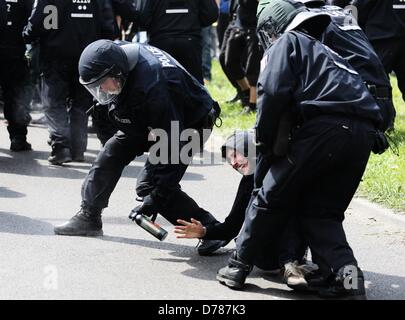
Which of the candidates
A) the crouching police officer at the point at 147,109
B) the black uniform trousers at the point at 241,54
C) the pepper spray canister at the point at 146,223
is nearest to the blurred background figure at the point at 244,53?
the black uniform trousers at the point at 241,54

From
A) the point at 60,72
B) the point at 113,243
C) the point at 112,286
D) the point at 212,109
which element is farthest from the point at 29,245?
the point at 60,72

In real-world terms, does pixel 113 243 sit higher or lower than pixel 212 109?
lower

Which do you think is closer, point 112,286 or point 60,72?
point 112,286

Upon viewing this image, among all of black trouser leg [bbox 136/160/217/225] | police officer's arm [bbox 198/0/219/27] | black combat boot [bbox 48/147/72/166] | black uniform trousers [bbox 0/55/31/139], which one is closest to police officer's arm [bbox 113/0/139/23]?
police officer's arm [bbox 198/0/219/27]

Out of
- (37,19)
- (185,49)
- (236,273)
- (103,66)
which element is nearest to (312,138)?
(236,273)

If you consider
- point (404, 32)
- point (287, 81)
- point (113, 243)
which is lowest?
point (113, 243)

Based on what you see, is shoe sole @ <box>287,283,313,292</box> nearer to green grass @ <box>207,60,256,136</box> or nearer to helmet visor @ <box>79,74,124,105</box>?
helmet visor @ <box>79,74,124,105</box>

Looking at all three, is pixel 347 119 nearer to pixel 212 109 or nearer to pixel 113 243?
pixel 212 109

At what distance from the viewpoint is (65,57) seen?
31.8ft

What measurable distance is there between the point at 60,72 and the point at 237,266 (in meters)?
4.55

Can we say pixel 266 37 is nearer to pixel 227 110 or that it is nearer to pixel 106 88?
pixel 106 88

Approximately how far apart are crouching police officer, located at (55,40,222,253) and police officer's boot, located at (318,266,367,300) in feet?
3.98

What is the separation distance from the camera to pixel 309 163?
5461 millimetres

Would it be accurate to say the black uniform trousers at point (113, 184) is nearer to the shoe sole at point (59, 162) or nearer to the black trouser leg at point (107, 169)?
the black trouser leg at point (107, 169)
